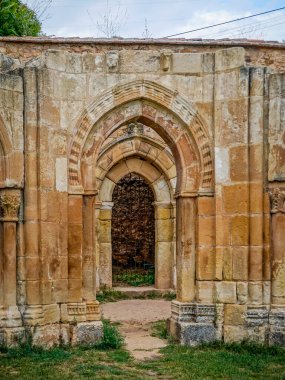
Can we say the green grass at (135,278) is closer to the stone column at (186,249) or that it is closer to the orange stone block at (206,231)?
the stone column at (186,249)

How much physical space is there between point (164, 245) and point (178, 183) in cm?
673

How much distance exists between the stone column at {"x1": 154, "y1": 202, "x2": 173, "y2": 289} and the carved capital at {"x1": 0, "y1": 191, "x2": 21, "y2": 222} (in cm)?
783

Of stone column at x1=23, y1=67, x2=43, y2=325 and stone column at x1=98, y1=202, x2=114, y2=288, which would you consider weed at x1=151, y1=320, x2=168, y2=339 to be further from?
stone column at x1=98, y1=202, x2=114, y2=288

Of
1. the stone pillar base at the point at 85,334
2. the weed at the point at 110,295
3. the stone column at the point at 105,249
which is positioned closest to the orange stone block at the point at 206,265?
the stone pillar base at the point at 85,334

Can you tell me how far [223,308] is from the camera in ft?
29.2

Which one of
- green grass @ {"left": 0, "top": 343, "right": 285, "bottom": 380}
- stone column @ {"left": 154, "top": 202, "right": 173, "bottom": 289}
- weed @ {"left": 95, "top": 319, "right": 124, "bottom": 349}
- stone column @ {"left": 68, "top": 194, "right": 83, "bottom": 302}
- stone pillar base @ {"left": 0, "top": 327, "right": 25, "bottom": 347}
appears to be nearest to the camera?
green grass @ {"left": 0, "top": 343, "right": 285, "bottom": 380}

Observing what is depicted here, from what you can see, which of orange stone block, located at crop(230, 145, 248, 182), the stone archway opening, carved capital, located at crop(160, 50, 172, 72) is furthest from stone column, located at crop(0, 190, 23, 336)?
the stone archway opening

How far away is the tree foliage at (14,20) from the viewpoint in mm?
19125

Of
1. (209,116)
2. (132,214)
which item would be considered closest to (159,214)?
(132,214)

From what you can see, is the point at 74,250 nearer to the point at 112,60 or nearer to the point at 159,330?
the point at 159,330

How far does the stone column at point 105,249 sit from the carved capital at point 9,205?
743 cm

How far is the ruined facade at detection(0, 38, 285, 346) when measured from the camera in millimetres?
8531

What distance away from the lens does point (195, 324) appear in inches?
349

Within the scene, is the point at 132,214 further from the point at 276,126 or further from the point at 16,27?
the point at 276,126
